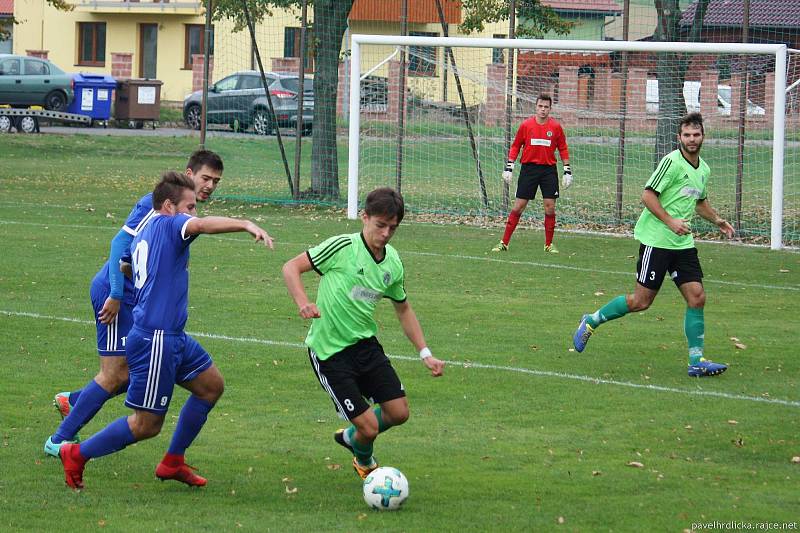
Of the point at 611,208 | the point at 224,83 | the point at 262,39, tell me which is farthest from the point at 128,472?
the point at 224,83

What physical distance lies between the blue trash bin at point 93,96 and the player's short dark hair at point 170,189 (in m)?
33.8

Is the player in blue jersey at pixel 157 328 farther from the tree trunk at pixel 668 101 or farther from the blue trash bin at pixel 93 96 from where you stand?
the blue trash bin at pixel 93 96

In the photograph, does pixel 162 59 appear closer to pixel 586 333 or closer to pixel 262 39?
pixel 262 39

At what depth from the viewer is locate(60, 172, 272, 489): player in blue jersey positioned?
611 centimetres

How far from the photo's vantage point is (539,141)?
16.5 meters

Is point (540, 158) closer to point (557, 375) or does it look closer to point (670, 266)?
point (670, 266)

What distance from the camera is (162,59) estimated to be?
54156 mm

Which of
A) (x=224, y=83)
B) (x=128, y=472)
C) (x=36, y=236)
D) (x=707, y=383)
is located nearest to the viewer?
(x=128, y=472)

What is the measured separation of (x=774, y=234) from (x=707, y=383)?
8601 millimetres

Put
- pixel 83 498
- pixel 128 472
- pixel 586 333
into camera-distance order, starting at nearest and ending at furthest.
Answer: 1. pixel 83 498
2. pixel 128 472
3. pixel 586 333

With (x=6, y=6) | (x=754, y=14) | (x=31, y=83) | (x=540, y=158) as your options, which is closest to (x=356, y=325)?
(x=540, y=158)

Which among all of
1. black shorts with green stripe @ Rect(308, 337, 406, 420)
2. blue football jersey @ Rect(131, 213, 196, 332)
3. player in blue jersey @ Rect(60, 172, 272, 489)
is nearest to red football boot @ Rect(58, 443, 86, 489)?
player in blue jersey @ Rect(60, 172, 272, 489)

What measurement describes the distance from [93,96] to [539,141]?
25974 millimetres

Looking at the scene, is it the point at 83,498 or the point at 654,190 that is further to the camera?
the point at 654,190
